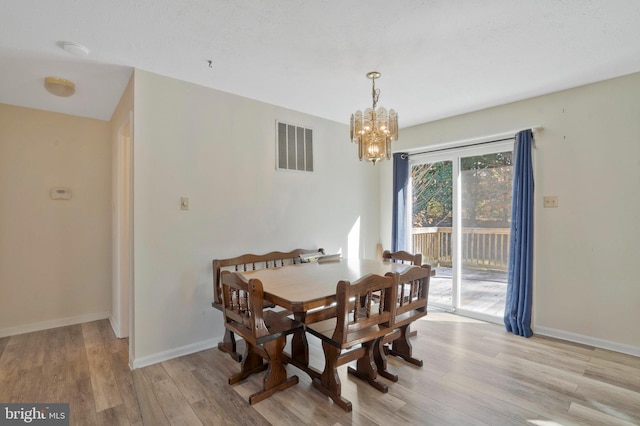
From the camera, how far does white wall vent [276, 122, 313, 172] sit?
3.41 meters

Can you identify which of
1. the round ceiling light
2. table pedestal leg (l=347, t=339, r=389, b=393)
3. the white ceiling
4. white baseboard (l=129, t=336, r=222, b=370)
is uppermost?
the white ceiling

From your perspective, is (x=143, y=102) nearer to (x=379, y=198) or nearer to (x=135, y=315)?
(x=135, y=315)

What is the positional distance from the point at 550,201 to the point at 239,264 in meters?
3.20

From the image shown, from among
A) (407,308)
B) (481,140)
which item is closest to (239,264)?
(407,308)

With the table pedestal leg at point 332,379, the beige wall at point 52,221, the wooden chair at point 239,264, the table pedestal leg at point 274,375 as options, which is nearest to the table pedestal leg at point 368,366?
the table pedestal leg at point 332,379

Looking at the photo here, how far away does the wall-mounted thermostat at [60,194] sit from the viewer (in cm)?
339

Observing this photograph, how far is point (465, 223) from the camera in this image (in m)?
3.76

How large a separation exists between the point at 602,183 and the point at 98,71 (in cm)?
458

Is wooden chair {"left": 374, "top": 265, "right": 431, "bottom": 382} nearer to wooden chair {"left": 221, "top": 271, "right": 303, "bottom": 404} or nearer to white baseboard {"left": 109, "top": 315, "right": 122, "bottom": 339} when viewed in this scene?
wooden chair {"left": 221, "top": 271, "right": 303, "bottom": 404}

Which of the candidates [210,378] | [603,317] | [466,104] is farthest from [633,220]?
[210,378]

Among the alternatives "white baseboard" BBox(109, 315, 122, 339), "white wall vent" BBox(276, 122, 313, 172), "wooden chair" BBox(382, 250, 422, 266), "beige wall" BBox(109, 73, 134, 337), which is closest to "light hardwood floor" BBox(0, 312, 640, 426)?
"white baseboard" BBox(109, 315, 122, 339)

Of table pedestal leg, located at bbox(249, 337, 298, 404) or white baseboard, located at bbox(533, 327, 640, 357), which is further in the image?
white baseboard, located at bbox(533, 327, 640, 357)

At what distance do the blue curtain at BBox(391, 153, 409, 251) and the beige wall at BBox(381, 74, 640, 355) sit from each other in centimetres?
135

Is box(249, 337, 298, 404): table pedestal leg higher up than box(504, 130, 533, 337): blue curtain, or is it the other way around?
box(504, 130, 533, 337): blue curtain
